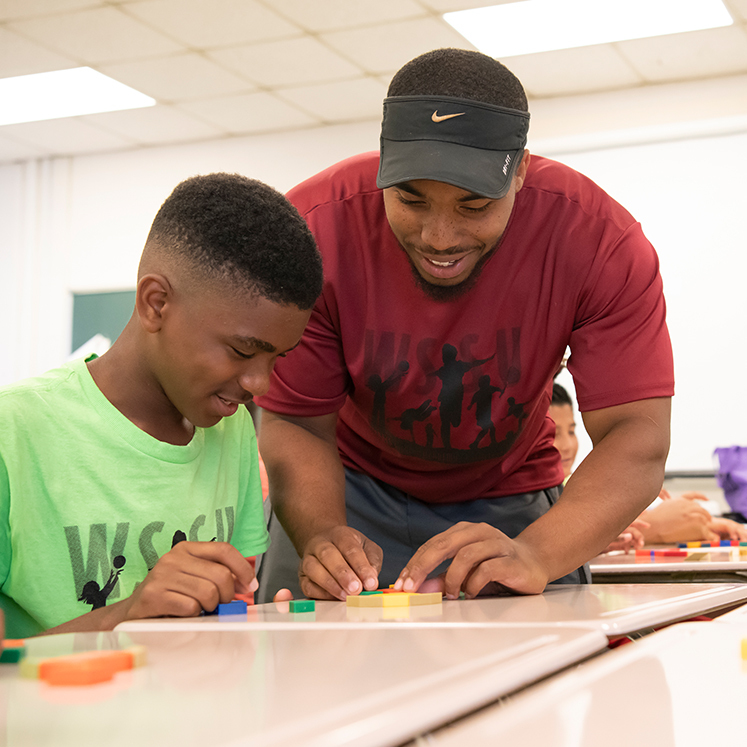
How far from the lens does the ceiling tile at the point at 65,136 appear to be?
597 centimetres

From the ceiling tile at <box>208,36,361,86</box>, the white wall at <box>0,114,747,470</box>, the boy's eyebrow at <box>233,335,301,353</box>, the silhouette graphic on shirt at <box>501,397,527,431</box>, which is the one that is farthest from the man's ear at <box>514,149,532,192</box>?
the white wall at <box>0,114,747,470</box>

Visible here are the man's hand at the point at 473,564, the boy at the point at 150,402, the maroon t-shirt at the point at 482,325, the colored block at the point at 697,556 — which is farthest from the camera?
the colored block at the point at 697,556

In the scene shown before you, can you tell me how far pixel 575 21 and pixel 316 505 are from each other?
382cm

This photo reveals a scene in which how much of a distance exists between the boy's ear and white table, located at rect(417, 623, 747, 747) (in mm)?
796

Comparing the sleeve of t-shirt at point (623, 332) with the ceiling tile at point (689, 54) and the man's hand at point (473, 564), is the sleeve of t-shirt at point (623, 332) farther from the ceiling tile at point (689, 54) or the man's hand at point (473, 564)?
the ceiling tile at point (689, 54)

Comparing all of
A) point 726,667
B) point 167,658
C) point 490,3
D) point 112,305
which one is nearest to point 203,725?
point 167,658

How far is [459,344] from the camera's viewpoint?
1.47 metres

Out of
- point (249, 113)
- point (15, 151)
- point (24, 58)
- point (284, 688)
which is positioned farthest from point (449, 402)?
point (15, 151)

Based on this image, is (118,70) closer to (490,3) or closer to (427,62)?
(490,3)

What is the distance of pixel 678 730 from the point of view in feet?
1.60

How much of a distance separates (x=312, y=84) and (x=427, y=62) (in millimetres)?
4179

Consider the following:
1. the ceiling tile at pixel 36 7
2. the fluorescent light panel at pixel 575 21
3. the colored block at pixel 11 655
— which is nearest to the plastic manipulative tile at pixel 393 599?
the colored block at pixel 11 655

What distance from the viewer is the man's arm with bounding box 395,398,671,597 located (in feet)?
3.57

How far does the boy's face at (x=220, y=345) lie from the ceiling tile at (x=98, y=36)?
3.67 metres
